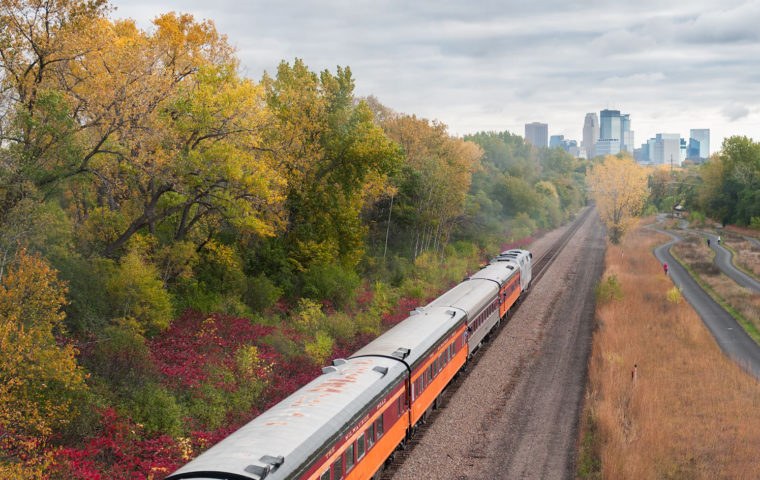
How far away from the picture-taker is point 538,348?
30.0 metres

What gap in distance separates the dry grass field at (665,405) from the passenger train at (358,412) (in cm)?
555

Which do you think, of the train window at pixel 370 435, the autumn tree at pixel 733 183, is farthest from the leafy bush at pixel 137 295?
the autumn tree at pixel 733 183

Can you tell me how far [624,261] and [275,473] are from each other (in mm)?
53612

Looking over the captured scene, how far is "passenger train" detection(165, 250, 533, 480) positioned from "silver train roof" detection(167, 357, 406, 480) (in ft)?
0.07

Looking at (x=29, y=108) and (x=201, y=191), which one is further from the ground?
(x=29, y=108)

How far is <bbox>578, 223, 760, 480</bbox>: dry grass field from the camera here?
666 inches

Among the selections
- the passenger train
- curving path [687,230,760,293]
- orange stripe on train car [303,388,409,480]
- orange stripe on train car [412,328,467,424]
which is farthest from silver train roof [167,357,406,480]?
curving path [687,230,760,293]

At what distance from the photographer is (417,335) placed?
20688 millimetres

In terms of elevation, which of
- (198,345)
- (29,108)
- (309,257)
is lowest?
(198,345)

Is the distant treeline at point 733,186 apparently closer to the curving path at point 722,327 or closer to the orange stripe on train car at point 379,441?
the curving path at point 722,327

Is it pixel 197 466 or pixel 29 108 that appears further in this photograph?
pixel 29 108

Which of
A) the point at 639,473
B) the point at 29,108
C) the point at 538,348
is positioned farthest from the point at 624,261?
the point at 29,108

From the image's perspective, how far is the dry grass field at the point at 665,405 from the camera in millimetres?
16922

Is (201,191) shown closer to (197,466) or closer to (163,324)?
(163,324)
